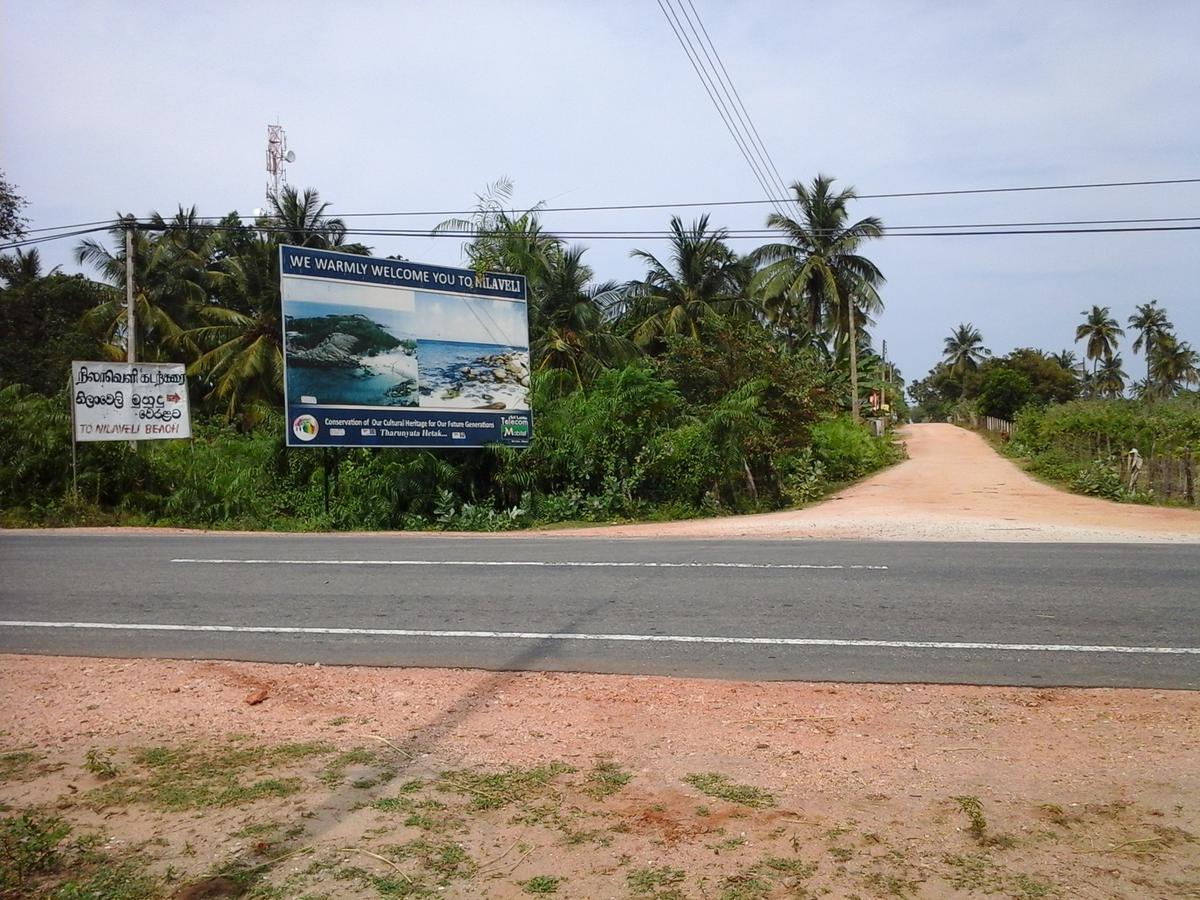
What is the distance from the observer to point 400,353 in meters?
19.9

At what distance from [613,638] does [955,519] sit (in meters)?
12.4

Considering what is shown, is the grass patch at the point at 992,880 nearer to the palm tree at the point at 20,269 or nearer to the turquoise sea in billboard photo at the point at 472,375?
the turquoise sea in billboard photo at the point at 472,375

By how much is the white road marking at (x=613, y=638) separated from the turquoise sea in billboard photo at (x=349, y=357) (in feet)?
34.1

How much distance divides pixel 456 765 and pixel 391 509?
1501 cm

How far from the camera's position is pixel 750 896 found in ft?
12.3

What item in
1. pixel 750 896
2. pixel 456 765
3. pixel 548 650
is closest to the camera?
pixel 750 896

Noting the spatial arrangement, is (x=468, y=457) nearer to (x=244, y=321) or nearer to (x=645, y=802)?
(x=645, y=802)

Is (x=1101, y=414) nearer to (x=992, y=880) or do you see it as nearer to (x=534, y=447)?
(x=534, y=447)

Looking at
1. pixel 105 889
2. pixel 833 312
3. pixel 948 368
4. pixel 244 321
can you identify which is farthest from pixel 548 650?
pixel 948 368

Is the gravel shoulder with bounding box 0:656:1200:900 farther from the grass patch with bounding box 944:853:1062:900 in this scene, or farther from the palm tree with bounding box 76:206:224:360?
the palm tree with bounding box 76:206:224:360

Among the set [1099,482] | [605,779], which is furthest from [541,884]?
[1099,482]

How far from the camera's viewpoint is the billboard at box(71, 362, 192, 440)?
20492 millimetres

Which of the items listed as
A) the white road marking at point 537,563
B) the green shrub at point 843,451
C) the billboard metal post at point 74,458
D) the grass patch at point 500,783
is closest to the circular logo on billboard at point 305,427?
the billboard metal post at point 74,458

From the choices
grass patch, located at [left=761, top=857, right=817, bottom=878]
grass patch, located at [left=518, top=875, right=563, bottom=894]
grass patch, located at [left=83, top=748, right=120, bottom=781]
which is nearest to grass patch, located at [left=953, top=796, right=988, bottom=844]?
grass patch, located at [left=761, top=857, right=817, bottom=878]
